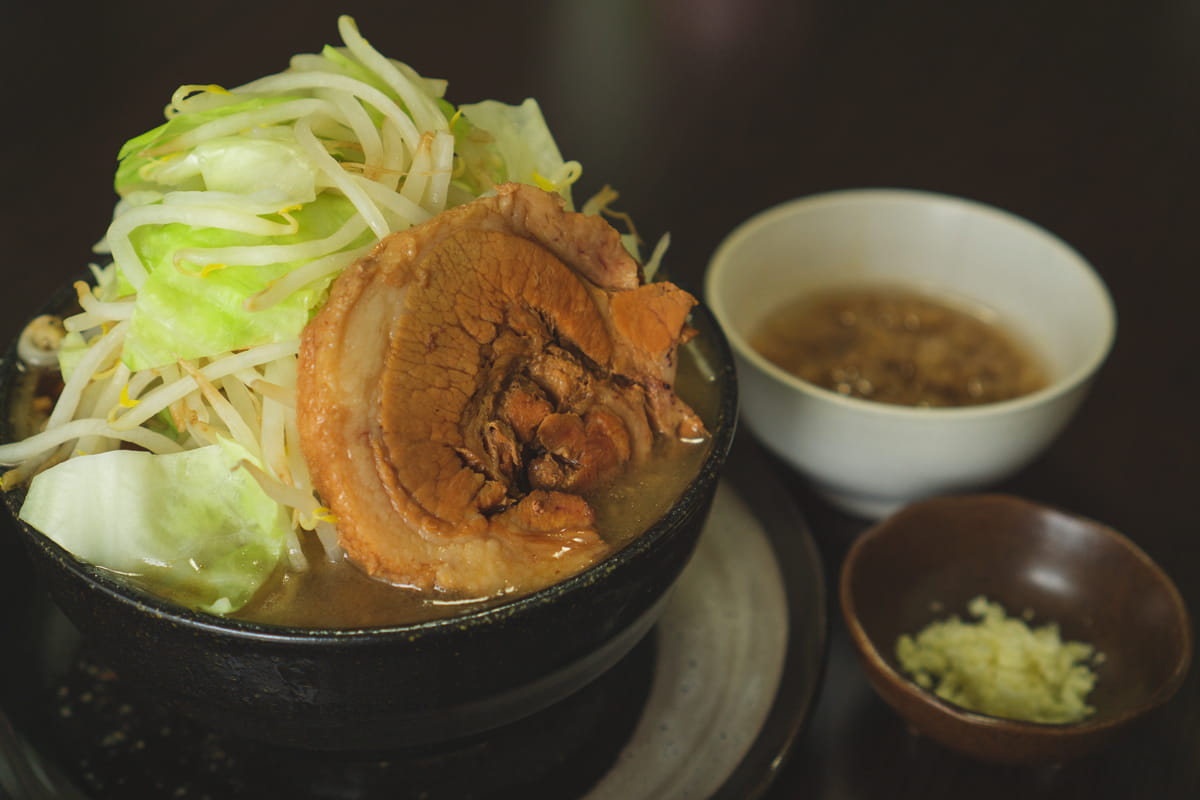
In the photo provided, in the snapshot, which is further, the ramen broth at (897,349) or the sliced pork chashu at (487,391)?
the ramen broth at (897,349)

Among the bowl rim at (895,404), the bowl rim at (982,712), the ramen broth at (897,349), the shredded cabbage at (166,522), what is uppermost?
the shredded cabbage at (166,522)

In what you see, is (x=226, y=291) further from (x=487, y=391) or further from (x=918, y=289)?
(x=918, y=289)

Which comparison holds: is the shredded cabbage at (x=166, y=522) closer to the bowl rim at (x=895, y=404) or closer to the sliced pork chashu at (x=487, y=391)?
the sliced pork chashu at (x=487, y=391)

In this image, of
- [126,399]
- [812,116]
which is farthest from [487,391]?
[812,116]

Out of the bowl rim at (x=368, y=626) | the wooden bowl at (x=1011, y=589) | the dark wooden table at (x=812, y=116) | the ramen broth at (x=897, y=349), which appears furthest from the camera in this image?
the dark wooden table at (x=812, y=116)

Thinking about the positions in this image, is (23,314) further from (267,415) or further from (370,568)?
(370,568)

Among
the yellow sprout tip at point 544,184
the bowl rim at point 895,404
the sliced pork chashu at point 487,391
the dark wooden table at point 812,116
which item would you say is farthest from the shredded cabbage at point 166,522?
the dark wooden table at point 812,116
